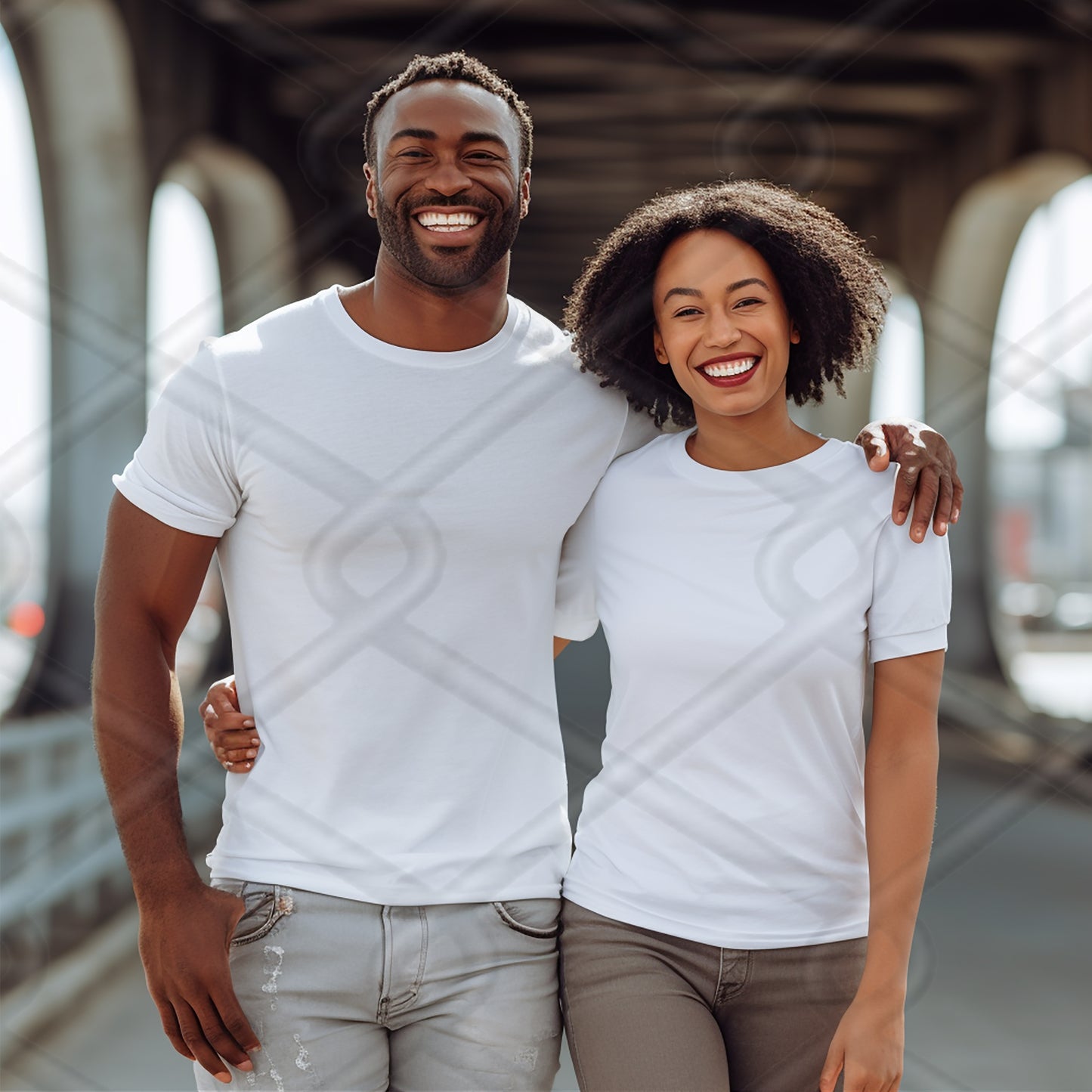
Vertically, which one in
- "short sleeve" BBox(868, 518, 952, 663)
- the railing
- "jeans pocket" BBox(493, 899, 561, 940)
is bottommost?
the railing

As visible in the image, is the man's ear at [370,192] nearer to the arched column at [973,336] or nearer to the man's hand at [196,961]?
the man's hand at [196,961]

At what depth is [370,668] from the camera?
103cm

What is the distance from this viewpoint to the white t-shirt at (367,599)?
39.9 inches

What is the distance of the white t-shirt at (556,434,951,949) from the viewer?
978 mm

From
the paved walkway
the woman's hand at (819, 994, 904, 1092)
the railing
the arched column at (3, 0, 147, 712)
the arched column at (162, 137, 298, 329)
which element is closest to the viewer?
the woman's hand at (819, 994, 904, 1092)

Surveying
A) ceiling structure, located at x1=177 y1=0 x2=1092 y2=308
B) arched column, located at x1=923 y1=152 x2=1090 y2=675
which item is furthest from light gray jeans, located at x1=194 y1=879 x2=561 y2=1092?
arched column, located at x1=923 y1=152 x2=1090 y2=675

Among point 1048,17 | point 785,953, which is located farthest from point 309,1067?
point 1048,17

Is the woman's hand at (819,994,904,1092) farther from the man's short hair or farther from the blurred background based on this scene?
the man's short hair

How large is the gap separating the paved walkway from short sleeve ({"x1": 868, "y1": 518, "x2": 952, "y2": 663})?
782mm

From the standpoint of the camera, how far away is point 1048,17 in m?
4.47

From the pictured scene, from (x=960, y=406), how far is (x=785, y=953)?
609cm

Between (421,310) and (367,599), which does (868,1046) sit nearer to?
(367,599)

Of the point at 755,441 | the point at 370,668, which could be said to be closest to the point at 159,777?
the point at 370,668

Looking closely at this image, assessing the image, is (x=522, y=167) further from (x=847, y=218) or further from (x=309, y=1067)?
(x=847, y=218)
